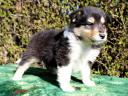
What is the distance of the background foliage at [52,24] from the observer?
7.83m

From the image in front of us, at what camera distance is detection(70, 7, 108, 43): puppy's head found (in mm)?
5406

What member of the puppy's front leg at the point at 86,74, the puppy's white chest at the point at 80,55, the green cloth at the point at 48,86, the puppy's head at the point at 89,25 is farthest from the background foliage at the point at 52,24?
the puppy's head at the point at 89,25

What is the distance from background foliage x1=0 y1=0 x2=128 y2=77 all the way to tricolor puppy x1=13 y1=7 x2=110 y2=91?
5.83ft

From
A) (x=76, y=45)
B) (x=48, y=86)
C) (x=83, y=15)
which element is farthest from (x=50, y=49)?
(x=83, y=15)

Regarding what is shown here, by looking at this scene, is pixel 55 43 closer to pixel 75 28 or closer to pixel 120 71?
pixel 75 28

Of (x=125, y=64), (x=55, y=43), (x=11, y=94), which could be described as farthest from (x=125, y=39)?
(x=11, y=94)

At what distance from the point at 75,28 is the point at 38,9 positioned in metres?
3.41

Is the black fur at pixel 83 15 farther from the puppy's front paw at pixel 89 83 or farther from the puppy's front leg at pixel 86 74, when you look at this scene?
the puppy's front paw at pixel 89 83

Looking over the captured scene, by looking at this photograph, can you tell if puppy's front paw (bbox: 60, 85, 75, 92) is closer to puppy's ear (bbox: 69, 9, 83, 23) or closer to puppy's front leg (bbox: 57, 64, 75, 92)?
puppy's front leg (bbox: 57, 64, 75, 92)

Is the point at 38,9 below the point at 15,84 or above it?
above

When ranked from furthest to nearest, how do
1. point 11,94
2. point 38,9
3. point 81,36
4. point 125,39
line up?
point 38,9, point 125,39, point 11,94, point 81,36

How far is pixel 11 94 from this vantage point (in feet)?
19.7

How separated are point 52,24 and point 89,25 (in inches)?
127

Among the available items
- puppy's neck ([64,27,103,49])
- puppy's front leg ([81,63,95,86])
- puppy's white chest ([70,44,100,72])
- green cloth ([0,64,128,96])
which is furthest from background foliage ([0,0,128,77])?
puppy's neck ([64,27,103,49])
